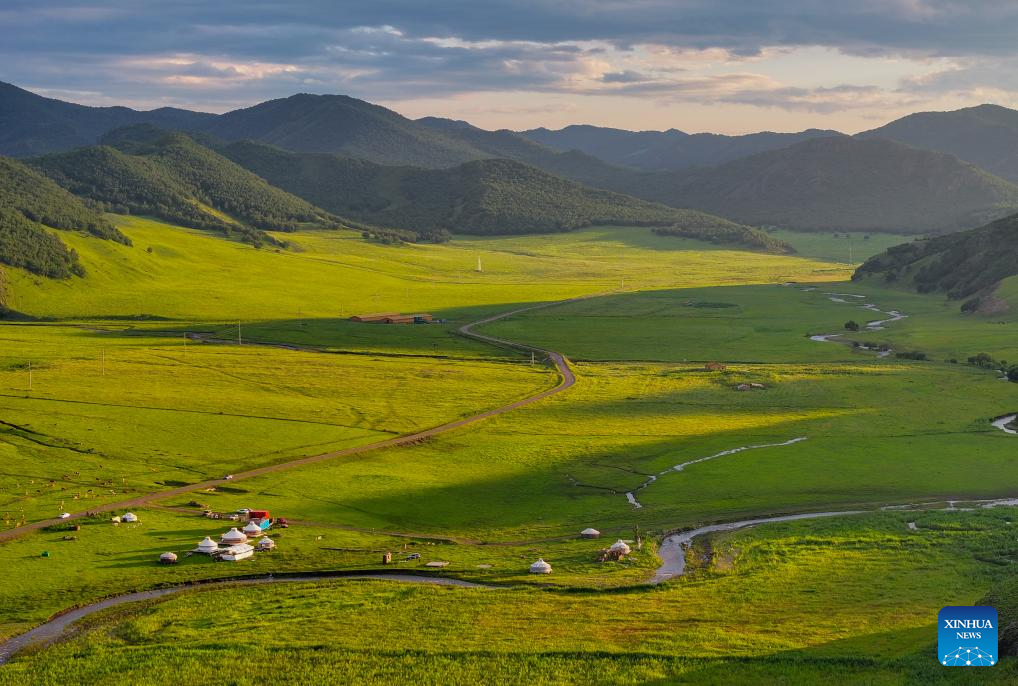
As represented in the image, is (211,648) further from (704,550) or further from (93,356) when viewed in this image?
(93,356)

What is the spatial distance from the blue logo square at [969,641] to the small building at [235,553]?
115 feet

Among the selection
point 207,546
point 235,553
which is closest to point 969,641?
point 235,553

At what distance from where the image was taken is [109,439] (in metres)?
88.7

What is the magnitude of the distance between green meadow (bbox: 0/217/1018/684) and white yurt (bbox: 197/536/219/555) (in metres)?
1.14

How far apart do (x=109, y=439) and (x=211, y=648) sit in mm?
46519

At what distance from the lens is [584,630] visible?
4781 cm

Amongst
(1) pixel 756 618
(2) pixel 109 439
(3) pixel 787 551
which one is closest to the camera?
(1) pixel 756 618

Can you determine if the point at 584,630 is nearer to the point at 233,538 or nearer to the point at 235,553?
the point at 235,553

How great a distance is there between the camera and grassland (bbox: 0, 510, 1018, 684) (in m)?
43.2

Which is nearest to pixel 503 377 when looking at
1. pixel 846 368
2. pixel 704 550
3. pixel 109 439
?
pixel 846 368

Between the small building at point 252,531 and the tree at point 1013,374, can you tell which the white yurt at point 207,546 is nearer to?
the small building at point 252,531

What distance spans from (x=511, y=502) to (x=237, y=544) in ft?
66.4

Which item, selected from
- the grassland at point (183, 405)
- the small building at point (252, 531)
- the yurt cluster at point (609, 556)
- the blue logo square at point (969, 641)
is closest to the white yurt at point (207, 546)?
the small building at point (252, 531)

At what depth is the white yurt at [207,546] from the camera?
60.0m
